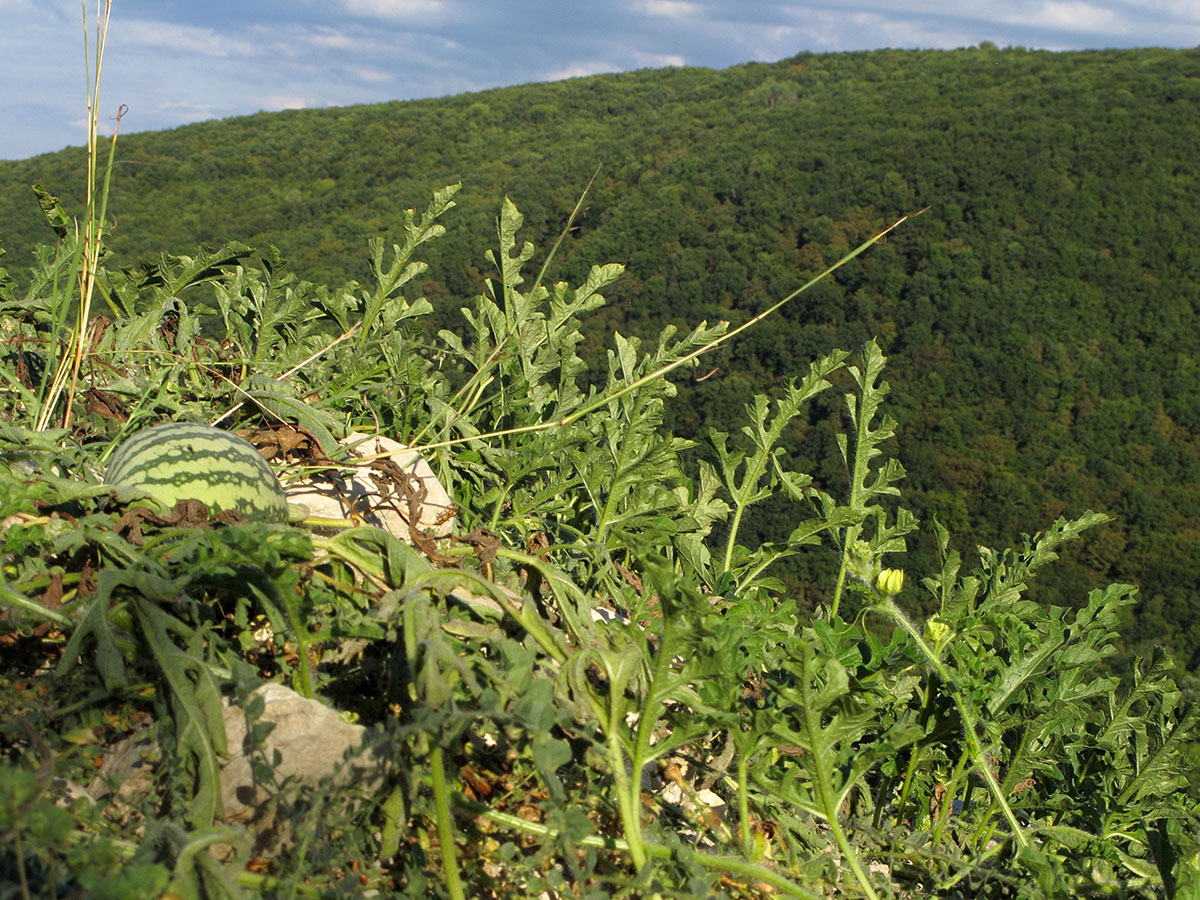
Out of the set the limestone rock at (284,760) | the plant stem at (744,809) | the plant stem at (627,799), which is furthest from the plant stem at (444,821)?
the plant stem at (744,809)

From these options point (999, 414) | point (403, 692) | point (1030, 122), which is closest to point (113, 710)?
point (403, 692)

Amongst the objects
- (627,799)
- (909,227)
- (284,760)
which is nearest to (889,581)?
(627,799)

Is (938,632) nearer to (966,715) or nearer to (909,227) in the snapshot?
(966,715)

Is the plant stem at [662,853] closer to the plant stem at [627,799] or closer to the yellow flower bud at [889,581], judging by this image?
the plant stem at [627,799]

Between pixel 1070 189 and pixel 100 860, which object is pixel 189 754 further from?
pixel 1070 189

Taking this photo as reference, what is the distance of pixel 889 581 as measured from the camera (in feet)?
5.64

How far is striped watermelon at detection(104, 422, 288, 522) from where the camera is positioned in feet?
5.85

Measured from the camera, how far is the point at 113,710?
1318 mm

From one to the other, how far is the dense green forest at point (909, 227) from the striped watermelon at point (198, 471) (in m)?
32.0

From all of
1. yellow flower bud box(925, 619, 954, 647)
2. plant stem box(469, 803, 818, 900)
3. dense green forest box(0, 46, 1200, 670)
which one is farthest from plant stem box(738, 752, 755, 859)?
dense green forest box(0, 46, 1200, 670)

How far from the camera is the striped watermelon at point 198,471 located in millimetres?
1782

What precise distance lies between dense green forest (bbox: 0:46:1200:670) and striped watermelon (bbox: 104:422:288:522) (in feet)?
105

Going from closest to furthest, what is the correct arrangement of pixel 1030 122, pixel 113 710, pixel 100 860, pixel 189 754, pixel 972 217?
pixel 100 860 → pixel 189 754 → pixel 113 710 → pixel 972 217 → pixel 1030 122

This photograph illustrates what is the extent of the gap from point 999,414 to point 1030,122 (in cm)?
3360
